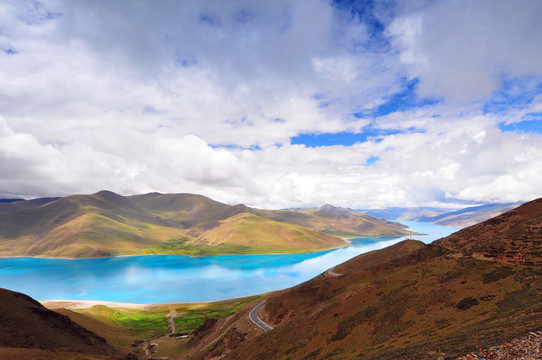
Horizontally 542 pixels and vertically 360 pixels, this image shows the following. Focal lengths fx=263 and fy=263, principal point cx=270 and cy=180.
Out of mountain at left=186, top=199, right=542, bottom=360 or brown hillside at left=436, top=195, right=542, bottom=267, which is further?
brown hillside at left=436, top=195, right=542, bottom=267

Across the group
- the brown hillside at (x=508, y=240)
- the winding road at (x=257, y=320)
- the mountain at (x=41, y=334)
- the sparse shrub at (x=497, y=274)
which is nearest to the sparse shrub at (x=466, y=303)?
the sparse shrub at (x=497, y=274)

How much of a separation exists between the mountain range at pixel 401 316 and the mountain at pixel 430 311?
0.18 m

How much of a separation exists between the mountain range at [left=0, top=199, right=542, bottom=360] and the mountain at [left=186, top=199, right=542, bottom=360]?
0.18 metres

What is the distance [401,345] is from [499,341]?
14124 mm

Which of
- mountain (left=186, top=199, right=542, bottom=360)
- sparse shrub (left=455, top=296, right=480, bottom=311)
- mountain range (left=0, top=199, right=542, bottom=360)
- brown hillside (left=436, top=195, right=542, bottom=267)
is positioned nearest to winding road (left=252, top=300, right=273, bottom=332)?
mountain (left=186, top=199, right=542, bottom=360)

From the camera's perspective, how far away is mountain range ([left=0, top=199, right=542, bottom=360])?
2902cm

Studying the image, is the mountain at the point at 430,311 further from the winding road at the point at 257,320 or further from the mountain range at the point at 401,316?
the winding road at the point at 257,320

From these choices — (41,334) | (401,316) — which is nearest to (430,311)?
(401,316)

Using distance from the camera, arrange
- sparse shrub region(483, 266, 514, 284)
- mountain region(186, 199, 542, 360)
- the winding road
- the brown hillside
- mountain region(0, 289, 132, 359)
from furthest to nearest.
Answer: the winding road < mountain region(0, 289, 132, 359) < the brown hillside < sparse shrub region(483, 266, 514, 284) < mountain region(186, 199, 542, 360)

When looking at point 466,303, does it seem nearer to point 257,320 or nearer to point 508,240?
point 508,240

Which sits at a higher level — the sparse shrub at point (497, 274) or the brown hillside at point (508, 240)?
the brown hillside at point (508, 240)

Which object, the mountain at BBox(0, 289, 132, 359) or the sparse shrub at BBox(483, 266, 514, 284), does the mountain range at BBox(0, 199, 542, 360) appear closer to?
the sparse shrub at BBox(483, 266, 514, 284)

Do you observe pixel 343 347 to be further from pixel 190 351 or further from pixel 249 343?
pixel 190 351

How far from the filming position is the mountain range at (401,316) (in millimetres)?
29023
